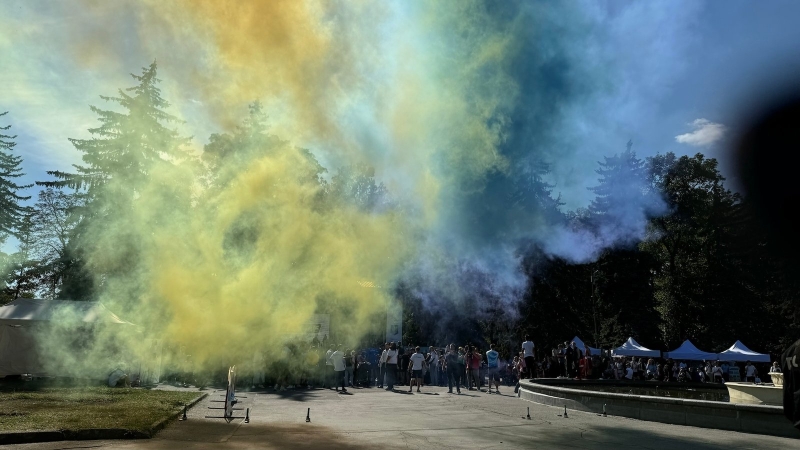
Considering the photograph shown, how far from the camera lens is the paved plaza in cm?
885

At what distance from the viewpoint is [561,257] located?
24.7 metres

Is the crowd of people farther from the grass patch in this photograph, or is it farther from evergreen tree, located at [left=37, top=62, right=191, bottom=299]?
evergreen tree, located at [left=37, top=62, right=191, bottom=299]

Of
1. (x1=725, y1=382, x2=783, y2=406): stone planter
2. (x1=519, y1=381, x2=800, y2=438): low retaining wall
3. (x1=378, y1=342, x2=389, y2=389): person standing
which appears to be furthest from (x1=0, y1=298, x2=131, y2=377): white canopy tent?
(x1=725, y1=382, x2=783, y2=406): stone planter

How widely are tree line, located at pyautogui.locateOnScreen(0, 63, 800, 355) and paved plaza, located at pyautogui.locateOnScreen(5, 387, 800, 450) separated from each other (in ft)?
36.1

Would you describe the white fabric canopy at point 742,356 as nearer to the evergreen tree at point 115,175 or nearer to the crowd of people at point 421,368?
the crowd of people at point 421,368

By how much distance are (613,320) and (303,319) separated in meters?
28.5

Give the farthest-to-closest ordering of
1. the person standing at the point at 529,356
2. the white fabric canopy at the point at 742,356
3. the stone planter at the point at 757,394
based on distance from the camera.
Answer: the white fabric canopy at the point at 742,356 < the person standing at the point at 529,356 < the stone planter at the point at 757,394

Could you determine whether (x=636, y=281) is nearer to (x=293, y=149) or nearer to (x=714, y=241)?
(x=714, y=241)

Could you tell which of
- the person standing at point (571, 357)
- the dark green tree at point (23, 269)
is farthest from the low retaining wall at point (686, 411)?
the dark green tree at point (23, 269)

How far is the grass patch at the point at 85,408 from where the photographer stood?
378 inches

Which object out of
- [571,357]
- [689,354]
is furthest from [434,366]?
[689,354]

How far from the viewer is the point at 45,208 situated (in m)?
43.8

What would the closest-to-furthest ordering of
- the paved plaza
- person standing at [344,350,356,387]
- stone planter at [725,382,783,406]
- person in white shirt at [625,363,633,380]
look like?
the paved plaza → stone planter at [725,382,783,406] → person standing at [344,350,356,387] → person in white shirt at [625,363,633,380]

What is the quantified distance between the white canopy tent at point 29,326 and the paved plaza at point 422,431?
9023 mm
